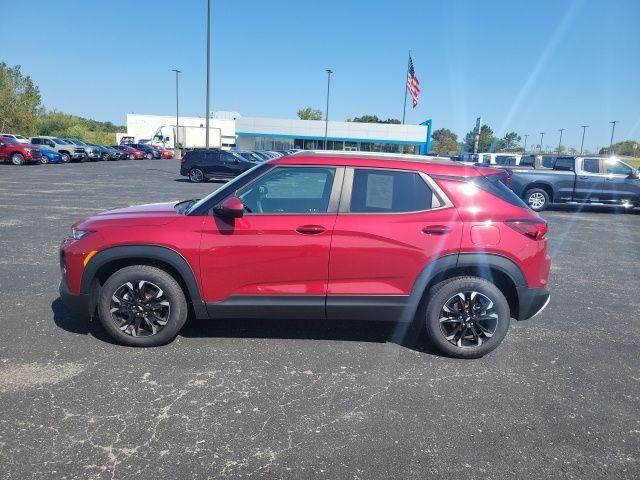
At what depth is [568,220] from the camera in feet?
44.4

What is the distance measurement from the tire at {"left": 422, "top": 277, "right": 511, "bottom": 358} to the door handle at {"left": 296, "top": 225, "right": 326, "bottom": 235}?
1.08 metres

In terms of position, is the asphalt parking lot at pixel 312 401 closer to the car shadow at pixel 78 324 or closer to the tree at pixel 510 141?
the car shadow at pixel 78 324

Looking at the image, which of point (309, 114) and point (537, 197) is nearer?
point (537, 197)

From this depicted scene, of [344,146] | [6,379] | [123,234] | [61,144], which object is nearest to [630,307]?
[123,234]

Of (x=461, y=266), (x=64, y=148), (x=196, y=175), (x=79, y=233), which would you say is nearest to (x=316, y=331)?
(x=461, y=266)

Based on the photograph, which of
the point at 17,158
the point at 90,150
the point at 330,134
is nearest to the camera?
the point at 17,158

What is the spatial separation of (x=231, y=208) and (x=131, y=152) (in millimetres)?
45830

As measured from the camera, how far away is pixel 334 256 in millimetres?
3852

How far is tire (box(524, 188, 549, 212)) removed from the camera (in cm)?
1507

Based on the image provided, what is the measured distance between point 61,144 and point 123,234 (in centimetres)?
3589

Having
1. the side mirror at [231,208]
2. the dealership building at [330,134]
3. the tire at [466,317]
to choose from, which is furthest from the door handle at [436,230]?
the dealership building at [330,134]

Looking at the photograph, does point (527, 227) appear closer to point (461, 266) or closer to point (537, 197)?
point (461, 266)

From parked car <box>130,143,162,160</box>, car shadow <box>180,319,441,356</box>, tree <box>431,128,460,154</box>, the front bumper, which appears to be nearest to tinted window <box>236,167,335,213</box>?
car shadow <box>180,319,441,356</box>

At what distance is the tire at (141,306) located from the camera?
3959 mm
